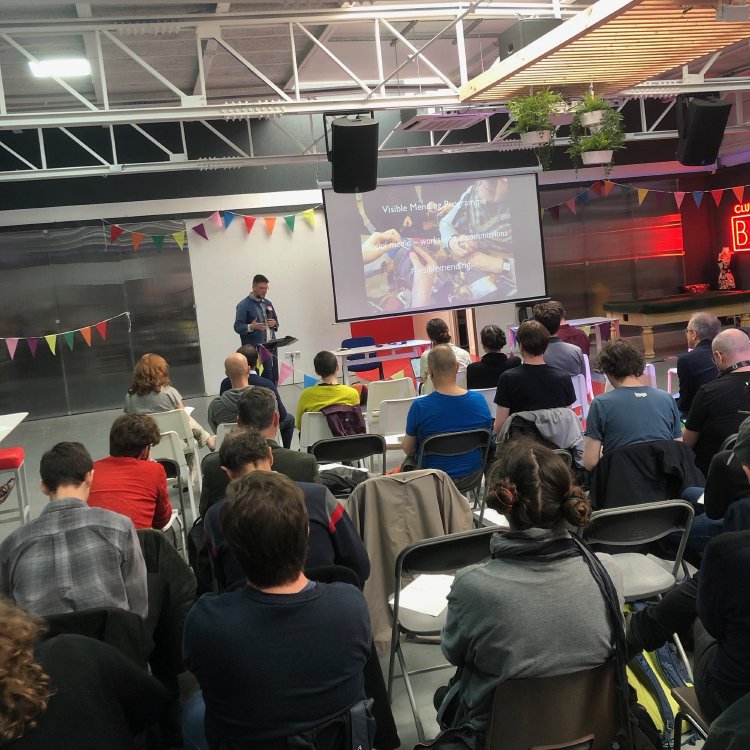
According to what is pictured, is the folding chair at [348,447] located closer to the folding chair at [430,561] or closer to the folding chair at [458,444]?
the folding chair at [458,444]

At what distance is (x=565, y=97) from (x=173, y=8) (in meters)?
3.56

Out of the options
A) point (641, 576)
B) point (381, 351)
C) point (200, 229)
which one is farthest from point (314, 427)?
point (200, 229)

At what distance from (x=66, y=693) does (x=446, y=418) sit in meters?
2.96

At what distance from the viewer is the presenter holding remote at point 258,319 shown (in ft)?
32.1

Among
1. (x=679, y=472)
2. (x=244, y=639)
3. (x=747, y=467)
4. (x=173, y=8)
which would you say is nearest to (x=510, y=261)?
(x=173, y=8)

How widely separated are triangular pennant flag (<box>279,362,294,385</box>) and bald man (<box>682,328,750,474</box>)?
8683 millimetres

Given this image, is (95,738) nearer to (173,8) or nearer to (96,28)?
(96,28)

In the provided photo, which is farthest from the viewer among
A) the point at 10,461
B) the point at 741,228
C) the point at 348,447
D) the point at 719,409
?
the point at 741,228

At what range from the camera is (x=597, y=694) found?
190cm

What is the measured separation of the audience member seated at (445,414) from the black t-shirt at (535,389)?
0.17m

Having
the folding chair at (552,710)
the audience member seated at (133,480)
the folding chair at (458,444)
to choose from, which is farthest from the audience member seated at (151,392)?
the folding chair at (552,710)

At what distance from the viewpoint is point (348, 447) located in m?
4.61

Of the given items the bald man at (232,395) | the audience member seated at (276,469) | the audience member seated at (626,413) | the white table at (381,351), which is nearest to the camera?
the audience member seated at (276,469)

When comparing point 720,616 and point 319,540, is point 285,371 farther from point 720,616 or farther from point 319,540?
point 720,616
